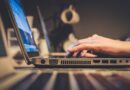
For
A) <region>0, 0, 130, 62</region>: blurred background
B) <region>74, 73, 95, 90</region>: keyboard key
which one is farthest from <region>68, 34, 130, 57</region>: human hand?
<region>0, 0, 130, 62</region>: blurred background

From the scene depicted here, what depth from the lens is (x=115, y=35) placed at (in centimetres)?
185

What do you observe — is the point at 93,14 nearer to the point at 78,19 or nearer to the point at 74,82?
the point at 78,19

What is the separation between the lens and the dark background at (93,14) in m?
1.86

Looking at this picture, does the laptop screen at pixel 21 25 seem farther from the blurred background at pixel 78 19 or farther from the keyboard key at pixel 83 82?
the blurred background at pixel 78 19

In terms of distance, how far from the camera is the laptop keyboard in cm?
105

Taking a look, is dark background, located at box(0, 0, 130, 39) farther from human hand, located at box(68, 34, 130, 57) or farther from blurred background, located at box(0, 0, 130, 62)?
human hand, located at box(68, 34, 130, 57)

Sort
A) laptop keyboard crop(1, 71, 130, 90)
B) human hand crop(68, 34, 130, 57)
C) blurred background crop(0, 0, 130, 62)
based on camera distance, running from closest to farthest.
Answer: laptop keyboard crop(1, 71, 130, 90), human hand crop(68, 34, 130, 57), blurred background crop(0, 0, 130, 62)

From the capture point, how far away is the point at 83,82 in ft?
3.75

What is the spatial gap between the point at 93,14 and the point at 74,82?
0.85m

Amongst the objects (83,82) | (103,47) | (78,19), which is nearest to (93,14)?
(78,19)

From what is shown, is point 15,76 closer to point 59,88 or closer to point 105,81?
point 59,88

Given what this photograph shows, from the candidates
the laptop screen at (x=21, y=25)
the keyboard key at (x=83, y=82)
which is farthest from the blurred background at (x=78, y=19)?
the keyboard key at (x=83, y=82)

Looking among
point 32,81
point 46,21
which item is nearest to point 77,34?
point 46,21

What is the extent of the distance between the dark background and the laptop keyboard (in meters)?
0.63
